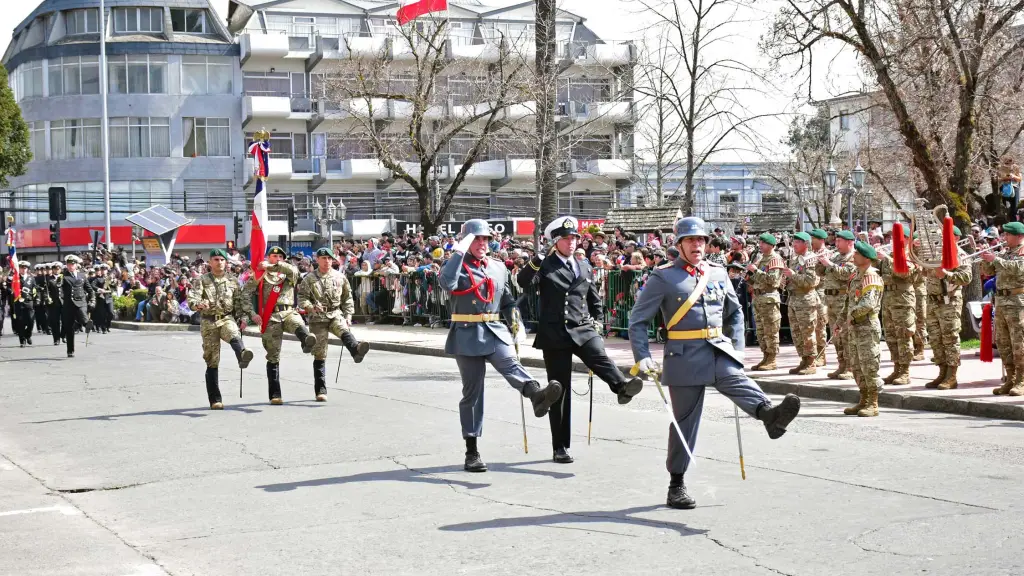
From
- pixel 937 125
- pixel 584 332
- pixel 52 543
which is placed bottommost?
pixel 52 543

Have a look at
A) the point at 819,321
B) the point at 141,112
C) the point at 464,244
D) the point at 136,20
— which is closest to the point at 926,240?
the point at 819,321

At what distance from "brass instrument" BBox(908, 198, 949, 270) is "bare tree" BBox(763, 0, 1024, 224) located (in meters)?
4.20

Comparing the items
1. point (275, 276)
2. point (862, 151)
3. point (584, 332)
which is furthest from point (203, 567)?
point (862, 151)

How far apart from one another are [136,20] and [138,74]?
2.93m

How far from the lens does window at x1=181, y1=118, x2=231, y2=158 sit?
207ft

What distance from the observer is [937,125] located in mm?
21531

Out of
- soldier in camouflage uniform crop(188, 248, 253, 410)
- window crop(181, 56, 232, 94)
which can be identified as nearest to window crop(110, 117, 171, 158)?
window crop(181, 56, 232, 94)

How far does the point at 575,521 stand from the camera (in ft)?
24.2

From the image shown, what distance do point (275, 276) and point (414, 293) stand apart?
15196 mm

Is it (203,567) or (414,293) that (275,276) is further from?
(414,293)

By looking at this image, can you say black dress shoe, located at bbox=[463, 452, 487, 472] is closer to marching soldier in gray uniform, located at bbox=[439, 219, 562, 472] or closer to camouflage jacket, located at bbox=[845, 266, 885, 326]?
marching soldier in gray uniform, located at bbox=[439, 219, 562, 472]

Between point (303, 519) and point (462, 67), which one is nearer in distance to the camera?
point (303, 519)

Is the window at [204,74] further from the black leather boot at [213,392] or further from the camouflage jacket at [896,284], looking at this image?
the camouflage jacket at [896,284]

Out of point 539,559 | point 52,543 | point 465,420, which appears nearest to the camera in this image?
point 539,559
